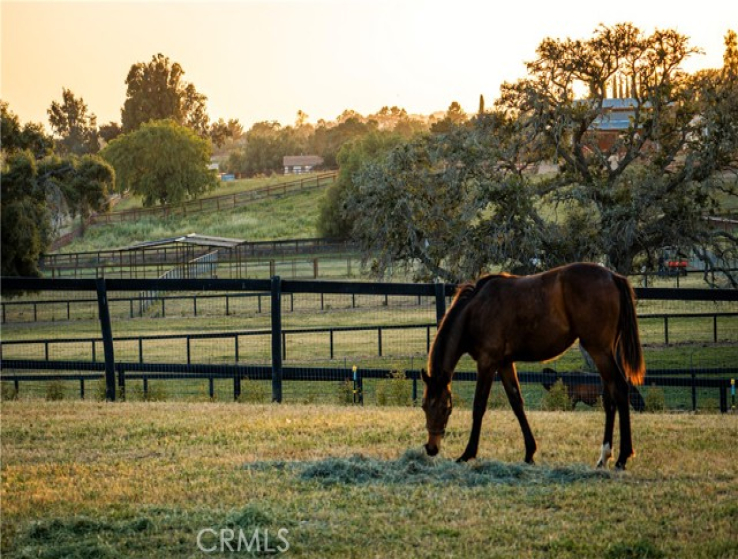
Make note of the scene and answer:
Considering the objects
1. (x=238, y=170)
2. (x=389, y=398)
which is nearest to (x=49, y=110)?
(x=238, y=170)

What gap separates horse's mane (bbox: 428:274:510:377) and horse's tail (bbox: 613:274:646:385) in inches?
42.1

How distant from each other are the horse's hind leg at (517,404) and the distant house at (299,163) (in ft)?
421

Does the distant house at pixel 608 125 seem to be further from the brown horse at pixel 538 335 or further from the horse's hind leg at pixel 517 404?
the horse's hind leg at pixel 517 404

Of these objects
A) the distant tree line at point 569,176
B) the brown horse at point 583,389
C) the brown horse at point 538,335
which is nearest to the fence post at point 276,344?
the brown horse at point 583,389

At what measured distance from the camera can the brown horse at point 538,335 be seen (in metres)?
8.24

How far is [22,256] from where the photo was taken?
A: 3769 cm

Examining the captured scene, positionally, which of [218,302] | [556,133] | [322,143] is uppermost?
[322,143]

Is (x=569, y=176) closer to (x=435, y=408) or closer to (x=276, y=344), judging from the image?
(x=276, y=344)

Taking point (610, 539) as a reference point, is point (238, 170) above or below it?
above

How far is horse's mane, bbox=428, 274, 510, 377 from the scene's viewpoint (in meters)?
8.65

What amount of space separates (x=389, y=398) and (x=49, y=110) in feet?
454

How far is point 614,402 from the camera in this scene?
329 inches

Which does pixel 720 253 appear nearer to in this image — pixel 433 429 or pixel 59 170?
pixel 433 429

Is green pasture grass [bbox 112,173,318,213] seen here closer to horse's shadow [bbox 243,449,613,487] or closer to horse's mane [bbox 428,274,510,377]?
horse's mane [bbox 428,274,510,377]
